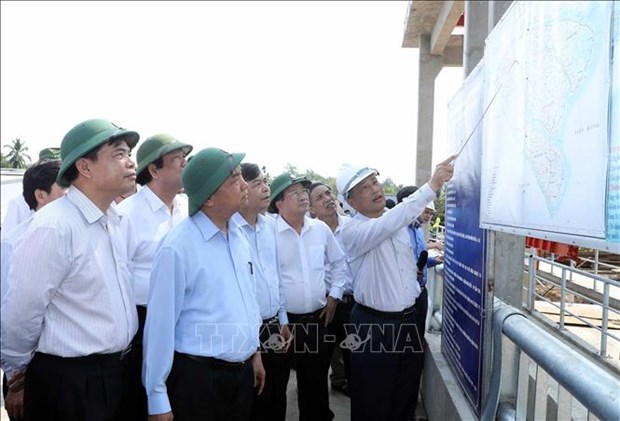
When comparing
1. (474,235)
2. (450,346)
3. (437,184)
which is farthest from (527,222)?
(450,346)

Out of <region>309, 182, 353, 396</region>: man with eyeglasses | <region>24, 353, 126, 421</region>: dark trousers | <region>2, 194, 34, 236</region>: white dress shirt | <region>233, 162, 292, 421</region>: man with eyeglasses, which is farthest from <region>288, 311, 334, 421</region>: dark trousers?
<region>2, 194, 34, 236</region>: white dress shirt

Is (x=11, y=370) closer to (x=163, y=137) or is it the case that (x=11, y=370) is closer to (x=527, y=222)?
(x=163, y=137)

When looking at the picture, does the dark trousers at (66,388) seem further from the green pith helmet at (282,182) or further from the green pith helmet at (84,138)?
the green pith helmet at (282,182)

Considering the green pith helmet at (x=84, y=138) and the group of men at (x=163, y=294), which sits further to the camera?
the green pith helmet at (x=84, y=138)

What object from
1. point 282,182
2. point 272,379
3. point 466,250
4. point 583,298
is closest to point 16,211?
point 282,182

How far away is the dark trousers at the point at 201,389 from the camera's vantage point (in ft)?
7.65

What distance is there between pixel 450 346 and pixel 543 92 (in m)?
2.14

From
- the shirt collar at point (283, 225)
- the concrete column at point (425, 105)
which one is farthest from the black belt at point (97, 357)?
the concrete column at point (425, 105)

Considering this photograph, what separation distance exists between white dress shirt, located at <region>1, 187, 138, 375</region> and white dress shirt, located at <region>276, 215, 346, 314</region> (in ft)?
5.99

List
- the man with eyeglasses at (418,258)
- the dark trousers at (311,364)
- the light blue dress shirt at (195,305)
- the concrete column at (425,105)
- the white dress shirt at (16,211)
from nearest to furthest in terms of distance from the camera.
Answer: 1. the light blue dress shirt at (195,305)
2. the man with eyeglasses at (418,258)
3. the dark trousers at (311,364)
4. the white dress shirt at (16,211)
5. the concrete column at (425,105)

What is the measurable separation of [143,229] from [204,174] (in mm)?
880

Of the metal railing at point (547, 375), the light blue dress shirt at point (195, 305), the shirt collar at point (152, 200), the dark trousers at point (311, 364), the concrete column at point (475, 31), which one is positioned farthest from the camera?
the concrete column at point (475, 31)

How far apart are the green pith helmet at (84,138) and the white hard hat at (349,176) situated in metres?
1.64

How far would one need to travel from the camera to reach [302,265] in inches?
161
